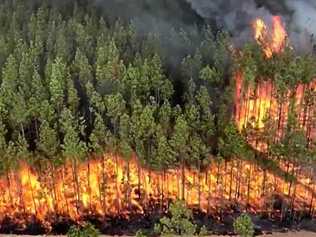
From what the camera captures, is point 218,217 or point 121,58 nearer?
point 218,217

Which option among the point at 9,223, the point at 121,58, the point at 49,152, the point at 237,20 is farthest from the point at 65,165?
the point at 237,20

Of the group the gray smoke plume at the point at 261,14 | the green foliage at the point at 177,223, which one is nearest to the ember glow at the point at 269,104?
the gray smoke plume at the point at 261,14

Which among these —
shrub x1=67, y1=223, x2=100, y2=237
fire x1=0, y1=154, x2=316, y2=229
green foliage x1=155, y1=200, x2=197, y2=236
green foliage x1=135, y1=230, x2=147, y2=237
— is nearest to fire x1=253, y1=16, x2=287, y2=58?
fire x1=0, y1=154, x2=316, y2=229

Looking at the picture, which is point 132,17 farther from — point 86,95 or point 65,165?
point 65,165

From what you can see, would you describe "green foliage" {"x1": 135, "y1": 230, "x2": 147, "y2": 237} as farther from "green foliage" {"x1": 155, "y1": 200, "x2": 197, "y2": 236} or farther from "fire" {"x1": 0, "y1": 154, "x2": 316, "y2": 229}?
"fire" {"x1": 0, "y1": 154, "x2": 316, "y2": 229}

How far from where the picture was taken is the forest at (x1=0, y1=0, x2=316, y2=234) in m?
61.8

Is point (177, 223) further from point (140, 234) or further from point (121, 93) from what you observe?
point (121, 93)

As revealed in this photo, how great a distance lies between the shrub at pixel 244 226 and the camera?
57469 millimetres

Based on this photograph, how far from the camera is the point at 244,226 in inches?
2260

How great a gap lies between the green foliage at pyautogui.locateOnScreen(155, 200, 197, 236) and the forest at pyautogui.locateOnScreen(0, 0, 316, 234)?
4.11m

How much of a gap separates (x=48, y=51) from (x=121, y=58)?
7466 millimetres

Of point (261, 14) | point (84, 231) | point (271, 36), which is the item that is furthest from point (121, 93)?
point (261, 14)

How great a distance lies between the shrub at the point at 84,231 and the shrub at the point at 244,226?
37.0ft

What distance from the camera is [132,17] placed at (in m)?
79.8
